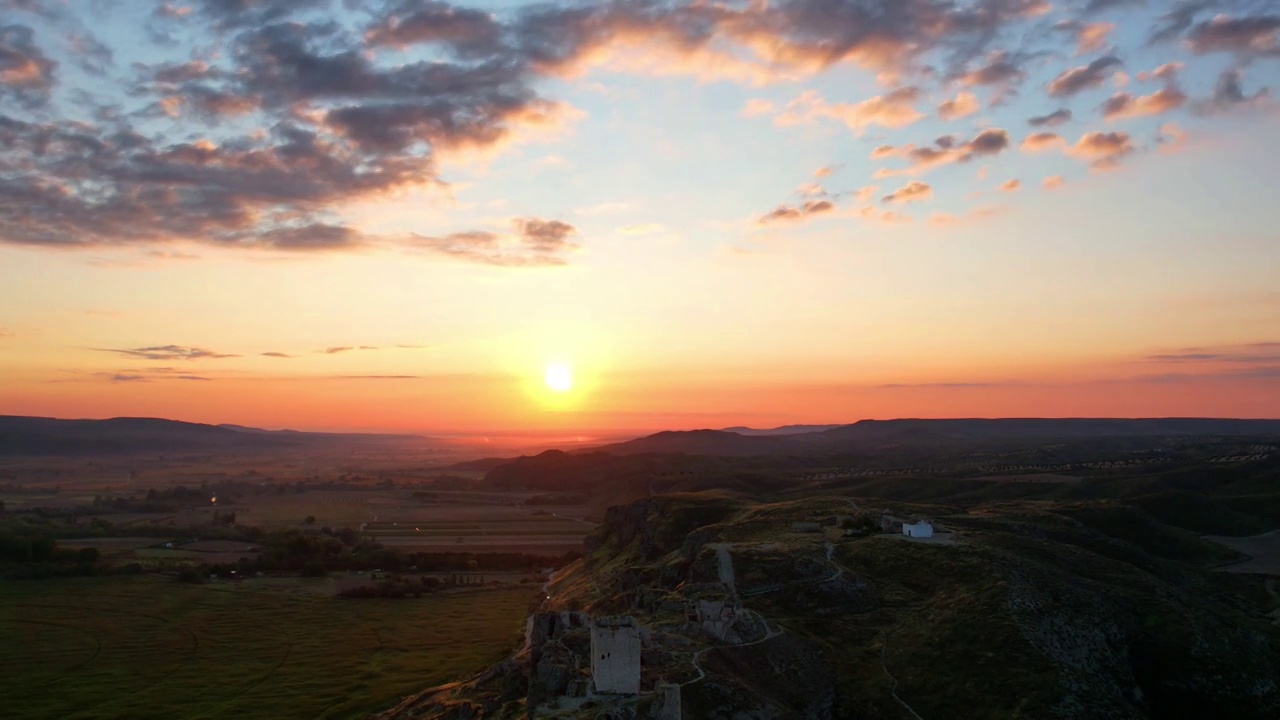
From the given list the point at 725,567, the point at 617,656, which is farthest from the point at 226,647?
the point at 617,656

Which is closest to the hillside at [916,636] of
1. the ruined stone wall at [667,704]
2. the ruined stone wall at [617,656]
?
the ruined stone wall at [667,704]

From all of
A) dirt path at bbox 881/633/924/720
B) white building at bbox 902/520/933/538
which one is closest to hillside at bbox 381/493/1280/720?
dirt path at bbox 881/633/924/720

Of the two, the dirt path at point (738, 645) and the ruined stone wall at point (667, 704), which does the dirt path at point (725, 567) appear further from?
the ruined stone wall at point (667, 704)

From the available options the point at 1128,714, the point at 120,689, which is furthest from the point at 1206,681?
the point at 120,689

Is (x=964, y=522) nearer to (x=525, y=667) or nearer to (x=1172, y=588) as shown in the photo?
(x=1172, y=588)

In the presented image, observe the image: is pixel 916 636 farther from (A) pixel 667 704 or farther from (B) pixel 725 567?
(A) pixel 667 704
